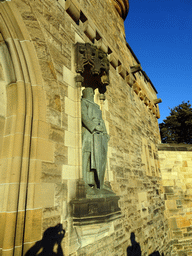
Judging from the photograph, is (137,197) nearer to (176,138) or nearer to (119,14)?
(119,14)

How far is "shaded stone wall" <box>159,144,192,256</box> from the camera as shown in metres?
7.87

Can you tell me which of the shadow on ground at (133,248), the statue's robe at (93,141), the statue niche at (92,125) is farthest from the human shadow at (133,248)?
the statue's robe at (93,141)

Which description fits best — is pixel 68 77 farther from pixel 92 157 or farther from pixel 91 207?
pixel 91 207

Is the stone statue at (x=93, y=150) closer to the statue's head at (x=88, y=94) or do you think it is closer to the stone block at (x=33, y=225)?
the statue's head at (x=88, y=94)

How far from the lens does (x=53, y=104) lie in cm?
260

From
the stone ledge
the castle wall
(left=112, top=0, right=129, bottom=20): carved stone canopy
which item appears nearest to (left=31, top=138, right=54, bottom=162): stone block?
the castle wall

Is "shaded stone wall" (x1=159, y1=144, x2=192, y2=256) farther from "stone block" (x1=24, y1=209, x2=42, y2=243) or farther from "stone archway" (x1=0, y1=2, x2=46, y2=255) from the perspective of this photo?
"stone archway" (x1=0, y1=2, x2=46, y2=255)

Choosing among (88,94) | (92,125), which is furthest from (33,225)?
(88,94)

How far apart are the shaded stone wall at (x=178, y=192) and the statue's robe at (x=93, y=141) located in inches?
267

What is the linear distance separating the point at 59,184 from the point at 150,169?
5655mm

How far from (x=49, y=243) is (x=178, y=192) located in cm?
796

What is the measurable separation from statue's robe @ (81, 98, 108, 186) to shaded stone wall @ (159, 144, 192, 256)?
6.78m

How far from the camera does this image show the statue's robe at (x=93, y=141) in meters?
3.00

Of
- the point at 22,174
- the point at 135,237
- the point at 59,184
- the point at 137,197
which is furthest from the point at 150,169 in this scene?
the point at 22,174
